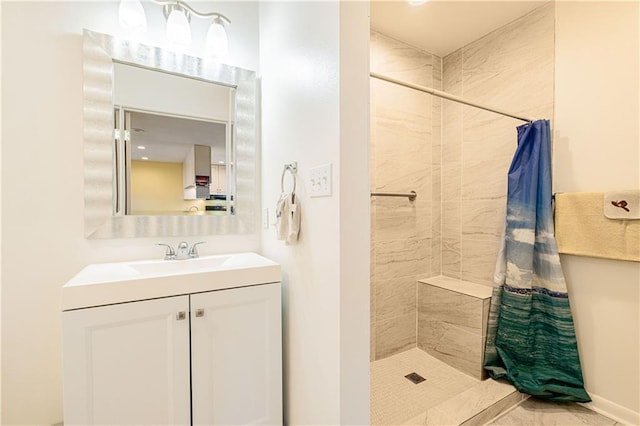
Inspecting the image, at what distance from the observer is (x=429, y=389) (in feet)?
6.21

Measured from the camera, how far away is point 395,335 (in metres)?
2.33

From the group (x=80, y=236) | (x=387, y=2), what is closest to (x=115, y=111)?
(x=80, y=236)

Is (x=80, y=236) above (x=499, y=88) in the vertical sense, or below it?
below

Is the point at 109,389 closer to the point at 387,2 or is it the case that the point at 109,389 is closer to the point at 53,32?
the point at 53,32

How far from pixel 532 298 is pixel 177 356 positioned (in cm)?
202

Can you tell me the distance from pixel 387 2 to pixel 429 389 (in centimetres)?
254

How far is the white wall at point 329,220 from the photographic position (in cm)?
101

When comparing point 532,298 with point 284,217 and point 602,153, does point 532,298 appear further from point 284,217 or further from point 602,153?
point 284,217

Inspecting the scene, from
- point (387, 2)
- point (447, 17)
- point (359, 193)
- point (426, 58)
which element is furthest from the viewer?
point (426, 58)

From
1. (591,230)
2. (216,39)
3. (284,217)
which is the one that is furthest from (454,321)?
(216,39)

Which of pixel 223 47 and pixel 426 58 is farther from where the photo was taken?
pixel 426 58

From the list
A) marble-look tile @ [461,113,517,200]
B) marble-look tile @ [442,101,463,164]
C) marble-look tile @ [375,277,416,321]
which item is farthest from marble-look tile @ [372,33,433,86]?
marble-look tile @ [375,277,416,321]

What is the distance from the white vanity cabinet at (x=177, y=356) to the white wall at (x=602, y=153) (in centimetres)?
180

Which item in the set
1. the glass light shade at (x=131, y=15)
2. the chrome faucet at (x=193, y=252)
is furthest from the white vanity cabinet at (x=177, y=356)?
the glass light shade at (x=131, y=15)
